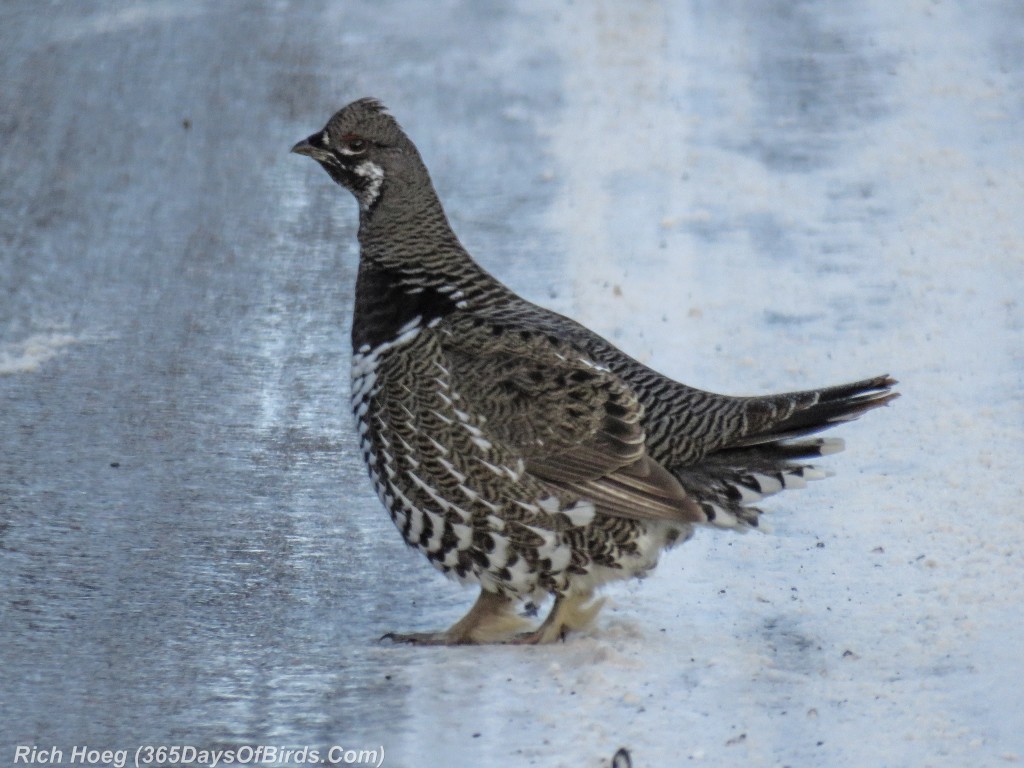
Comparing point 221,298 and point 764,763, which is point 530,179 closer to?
point 221,298

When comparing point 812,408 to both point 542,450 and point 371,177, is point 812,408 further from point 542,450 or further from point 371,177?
point 371,177

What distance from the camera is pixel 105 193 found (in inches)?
330

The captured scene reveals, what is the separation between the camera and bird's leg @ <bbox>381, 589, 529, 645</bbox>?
4.65m

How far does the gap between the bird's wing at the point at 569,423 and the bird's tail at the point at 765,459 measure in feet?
0.41

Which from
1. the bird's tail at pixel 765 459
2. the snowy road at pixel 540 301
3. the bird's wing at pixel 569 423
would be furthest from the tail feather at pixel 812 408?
the snowy road at pixel 540 301

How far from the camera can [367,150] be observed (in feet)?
16.5

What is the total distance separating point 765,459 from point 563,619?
2.54 ft

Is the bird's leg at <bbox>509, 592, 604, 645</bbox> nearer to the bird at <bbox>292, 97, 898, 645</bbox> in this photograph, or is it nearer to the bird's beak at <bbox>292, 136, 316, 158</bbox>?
the bird at <bbox>292, 97, 898, 645</bbox>

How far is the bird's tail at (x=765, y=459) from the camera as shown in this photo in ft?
14.6

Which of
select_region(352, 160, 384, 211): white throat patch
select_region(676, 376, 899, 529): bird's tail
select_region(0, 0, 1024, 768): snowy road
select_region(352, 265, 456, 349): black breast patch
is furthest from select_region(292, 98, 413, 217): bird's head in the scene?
select_region(676, 376, 899, 529): bird's tail

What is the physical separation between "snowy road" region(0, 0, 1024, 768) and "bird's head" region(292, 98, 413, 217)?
1267 millimetres

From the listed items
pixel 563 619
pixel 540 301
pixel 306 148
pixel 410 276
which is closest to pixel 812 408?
pixel 563 619

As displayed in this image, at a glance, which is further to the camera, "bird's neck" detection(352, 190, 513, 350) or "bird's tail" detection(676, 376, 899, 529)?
"bird's neck" detection(352, 190, 513, 350)

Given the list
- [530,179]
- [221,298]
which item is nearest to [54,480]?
[221,298]
